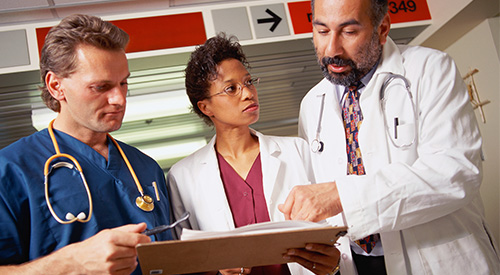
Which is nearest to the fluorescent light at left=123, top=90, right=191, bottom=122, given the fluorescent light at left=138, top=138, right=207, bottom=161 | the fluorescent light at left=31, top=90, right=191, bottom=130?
the fluorescent light at left=31, top=90, right=191, bottom=130

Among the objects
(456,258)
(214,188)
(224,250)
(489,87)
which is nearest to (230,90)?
(214,188)

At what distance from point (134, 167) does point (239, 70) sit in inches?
29.2

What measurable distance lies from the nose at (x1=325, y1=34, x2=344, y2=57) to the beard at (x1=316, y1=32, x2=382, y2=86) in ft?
0.07

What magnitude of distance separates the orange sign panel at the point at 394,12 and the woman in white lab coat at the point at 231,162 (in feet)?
4.21

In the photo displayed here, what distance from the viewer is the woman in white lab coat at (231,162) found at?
6.24 ft

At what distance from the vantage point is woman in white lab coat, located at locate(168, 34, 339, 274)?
190 cm

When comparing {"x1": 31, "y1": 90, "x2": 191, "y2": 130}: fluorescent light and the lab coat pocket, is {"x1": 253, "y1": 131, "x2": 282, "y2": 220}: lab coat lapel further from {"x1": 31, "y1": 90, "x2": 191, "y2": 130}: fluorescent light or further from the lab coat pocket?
{"x1": 31, "y1": 90, "x2": 191, "y2": 130}: fluorescent light

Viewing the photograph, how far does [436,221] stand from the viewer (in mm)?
1558

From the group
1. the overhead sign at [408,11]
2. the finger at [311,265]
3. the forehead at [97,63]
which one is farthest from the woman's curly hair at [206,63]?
the overhead sign at [408,11]

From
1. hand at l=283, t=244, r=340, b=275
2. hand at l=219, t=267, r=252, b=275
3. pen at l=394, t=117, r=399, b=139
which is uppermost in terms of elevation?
pen at l=394, t=117, r=399, b=139

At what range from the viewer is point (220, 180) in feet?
6.47

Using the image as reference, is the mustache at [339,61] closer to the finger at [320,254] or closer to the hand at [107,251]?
the finger at [320,254]

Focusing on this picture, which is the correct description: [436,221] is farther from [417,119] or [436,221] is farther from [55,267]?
[55,267]

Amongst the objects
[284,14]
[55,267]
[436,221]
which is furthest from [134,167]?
[284,14]
